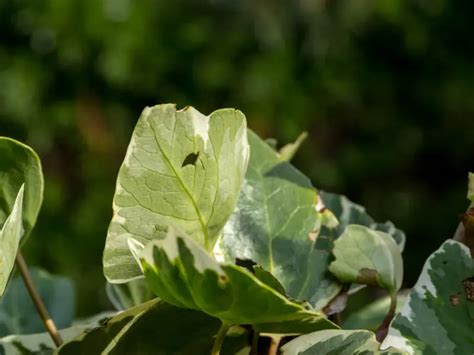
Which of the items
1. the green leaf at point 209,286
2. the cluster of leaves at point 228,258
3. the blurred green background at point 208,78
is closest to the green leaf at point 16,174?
the cluster of leaves at point 228,258

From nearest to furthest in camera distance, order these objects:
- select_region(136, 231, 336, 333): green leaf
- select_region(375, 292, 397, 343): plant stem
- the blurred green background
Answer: select_region(136, 231, 336, 333): green leaf, select_region(375, 292, 397, 343): plant stem, the blurred green background

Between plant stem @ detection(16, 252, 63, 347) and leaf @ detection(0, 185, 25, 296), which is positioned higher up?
leaf @ detection(0, 185, 25, 296)

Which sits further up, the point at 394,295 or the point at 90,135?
the point at 394,295

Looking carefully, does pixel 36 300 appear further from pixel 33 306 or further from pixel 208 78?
pixel 208 78

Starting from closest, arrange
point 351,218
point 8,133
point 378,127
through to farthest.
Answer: point 351,218 → point 8,133 → point 378,127

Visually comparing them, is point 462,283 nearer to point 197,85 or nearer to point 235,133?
point 235,133

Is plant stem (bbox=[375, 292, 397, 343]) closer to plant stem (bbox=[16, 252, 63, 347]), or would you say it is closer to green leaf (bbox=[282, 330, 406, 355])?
green leaf (bbox=[282, 330, 406, 355])

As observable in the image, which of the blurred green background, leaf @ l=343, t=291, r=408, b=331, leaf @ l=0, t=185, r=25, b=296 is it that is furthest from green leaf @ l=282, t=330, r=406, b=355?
the blurred green background

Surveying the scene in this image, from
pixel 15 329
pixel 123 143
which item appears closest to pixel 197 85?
pixel 123 143

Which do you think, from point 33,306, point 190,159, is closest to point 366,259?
point 190,159
